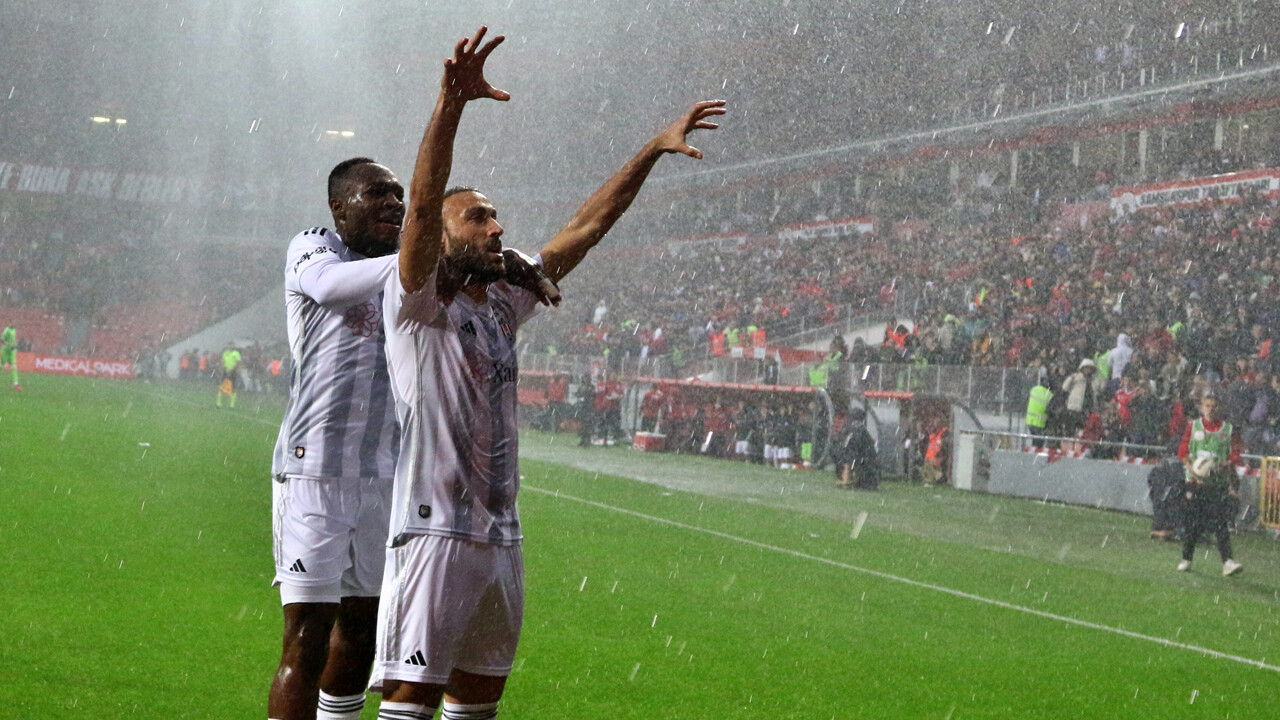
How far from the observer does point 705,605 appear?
819 cm

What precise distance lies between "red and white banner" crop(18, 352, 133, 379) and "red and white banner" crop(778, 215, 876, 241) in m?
20.1

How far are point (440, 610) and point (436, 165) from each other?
99cm

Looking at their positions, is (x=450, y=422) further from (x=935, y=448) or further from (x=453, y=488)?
(x=935, y=448)

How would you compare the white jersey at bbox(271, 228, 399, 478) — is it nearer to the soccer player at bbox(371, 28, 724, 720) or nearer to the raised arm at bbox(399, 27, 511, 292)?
the soccer player at bbox(371, 28, 724, 720)

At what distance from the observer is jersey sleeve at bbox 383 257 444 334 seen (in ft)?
9.21

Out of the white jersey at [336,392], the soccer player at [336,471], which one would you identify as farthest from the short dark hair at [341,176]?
the white jersey at [336,392]

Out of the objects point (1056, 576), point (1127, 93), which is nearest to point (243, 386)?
point (1127, 93)

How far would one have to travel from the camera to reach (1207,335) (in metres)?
17.5

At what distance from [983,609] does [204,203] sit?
45871mm

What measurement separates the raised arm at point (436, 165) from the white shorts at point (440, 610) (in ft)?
2.07

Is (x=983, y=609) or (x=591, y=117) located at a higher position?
(x=591, y=117)

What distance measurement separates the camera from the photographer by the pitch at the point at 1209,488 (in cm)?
1075

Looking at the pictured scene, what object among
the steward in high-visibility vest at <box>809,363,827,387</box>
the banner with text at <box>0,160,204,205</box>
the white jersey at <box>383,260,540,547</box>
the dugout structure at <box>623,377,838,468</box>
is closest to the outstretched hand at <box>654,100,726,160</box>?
the white jersey at <box>383,260,540,547</box>

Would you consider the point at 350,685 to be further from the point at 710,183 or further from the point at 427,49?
the point at 427,49
